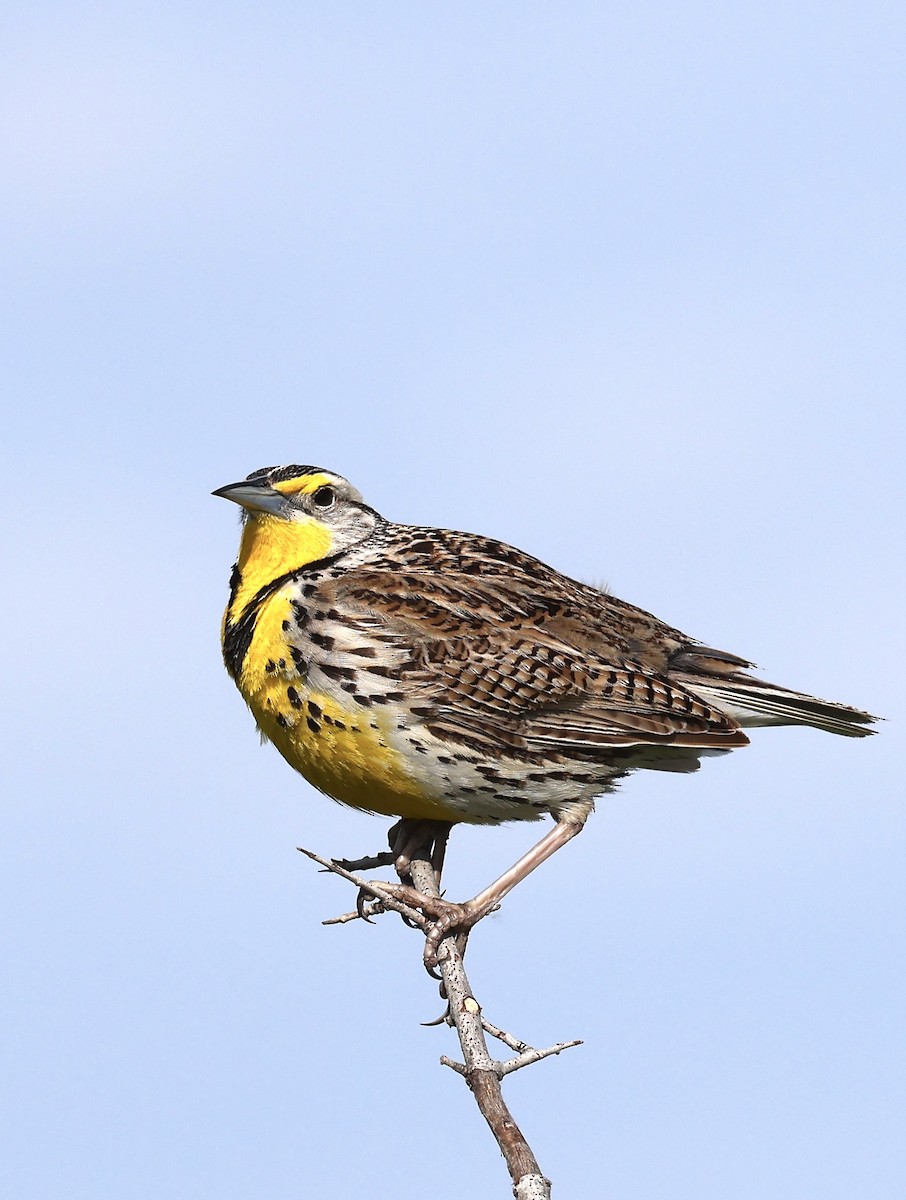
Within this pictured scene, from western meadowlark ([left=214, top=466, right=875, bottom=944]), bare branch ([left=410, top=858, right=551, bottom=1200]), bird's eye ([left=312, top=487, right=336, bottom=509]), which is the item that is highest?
bird's eye ([left=312, top=487, right=336, bottom=509])

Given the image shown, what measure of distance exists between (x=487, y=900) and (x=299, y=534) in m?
1.98

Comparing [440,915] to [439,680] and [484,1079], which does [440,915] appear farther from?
[484,1079]

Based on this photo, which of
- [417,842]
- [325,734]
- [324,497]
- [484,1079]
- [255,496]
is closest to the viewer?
[484,1079]

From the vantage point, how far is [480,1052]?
7.62 m

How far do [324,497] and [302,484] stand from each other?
15 cm

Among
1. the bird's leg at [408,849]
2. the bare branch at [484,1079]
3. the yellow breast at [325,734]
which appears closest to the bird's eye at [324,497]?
the yellow breast at [325,734]

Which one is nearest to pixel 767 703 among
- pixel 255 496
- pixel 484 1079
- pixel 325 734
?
pixel 325 734

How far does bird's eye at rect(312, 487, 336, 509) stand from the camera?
9.34m

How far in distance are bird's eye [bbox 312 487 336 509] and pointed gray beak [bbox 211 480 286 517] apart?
187 millimetres

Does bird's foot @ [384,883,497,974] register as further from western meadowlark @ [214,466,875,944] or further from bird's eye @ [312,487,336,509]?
bird's eye @ [312,487,336,509]

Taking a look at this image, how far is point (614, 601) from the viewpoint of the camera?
10000 mm

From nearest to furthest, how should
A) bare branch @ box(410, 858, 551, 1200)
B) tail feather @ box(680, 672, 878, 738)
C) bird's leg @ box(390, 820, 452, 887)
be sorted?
bare branch @ box(410, 858, 551, 1200)
bird's leg @ box(390, 820, 452, 887)
tail feather @ box(680, 672, 878, 738)

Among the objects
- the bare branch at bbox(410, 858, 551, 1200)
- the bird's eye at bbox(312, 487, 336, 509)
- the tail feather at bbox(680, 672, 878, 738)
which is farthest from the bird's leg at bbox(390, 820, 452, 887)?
the bird's eye at bbox(312, 487, 336, 509)

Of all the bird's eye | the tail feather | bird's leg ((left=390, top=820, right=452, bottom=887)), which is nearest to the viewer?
bird's leg ((left=390, top=820, right=452, bottom=887))
